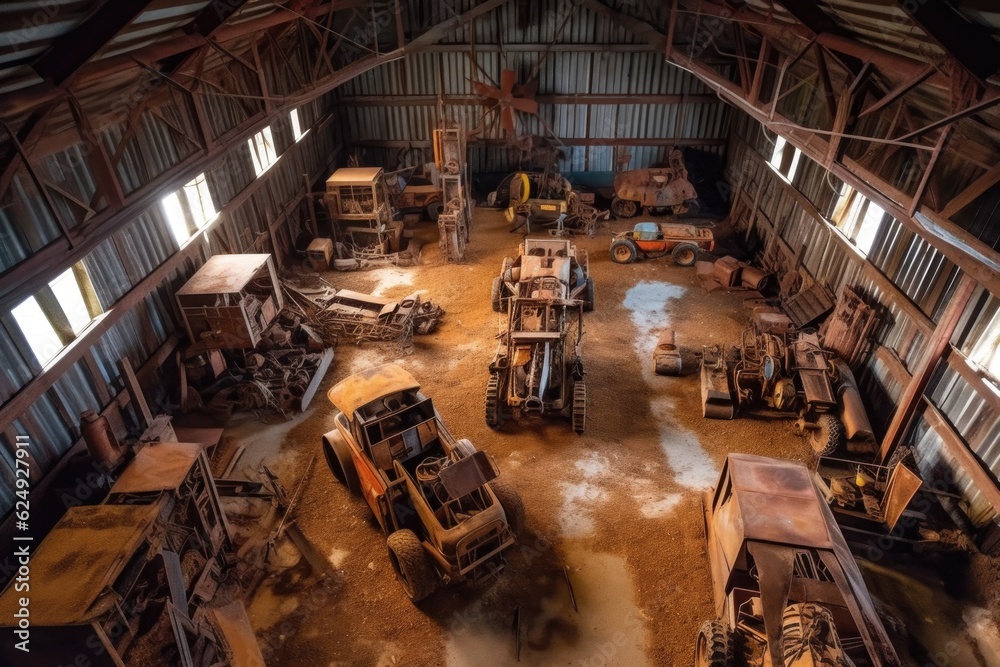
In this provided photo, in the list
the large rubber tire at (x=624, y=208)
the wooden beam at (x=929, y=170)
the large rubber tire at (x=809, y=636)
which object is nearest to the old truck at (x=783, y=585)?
the large rubber tire at (x=809, y=636)

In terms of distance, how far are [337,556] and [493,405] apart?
12.3 feet

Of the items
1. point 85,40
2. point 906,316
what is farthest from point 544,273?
point 85,40

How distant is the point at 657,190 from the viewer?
1873 cm

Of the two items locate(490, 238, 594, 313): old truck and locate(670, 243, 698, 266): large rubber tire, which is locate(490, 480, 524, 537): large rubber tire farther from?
locate(670, 243, 698, 266): large rubber tire

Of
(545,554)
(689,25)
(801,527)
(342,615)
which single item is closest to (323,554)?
(342,615)

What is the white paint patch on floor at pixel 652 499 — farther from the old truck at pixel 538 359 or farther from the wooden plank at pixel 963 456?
the wooden plank at pixel 963 456

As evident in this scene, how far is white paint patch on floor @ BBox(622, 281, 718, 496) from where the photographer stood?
9.64 m

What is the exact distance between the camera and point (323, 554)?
8227 millimetres

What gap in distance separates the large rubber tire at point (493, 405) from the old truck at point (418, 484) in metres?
1.88

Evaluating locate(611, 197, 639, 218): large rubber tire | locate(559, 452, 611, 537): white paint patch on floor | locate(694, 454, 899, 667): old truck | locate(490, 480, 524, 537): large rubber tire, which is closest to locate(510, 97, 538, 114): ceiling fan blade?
locate(611, 197, 639, 218): large rubber tire

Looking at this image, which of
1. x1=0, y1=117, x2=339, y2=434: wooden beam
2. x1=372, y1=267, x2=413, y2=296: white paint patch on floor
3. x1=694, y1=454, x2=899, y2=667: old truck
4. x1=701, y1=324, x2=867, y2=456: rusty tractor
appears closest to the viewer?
x1=694, y1=454, x2=899, y2=667: old truck

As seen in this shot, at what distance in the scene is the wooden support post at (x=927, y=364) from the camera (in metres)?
8.04

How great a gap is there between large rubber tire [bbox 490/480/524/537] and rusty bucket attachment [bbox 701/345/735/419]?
4585 mm

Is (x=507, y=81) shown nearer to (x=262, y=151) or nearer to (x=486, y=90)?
(x=486, y=90)
